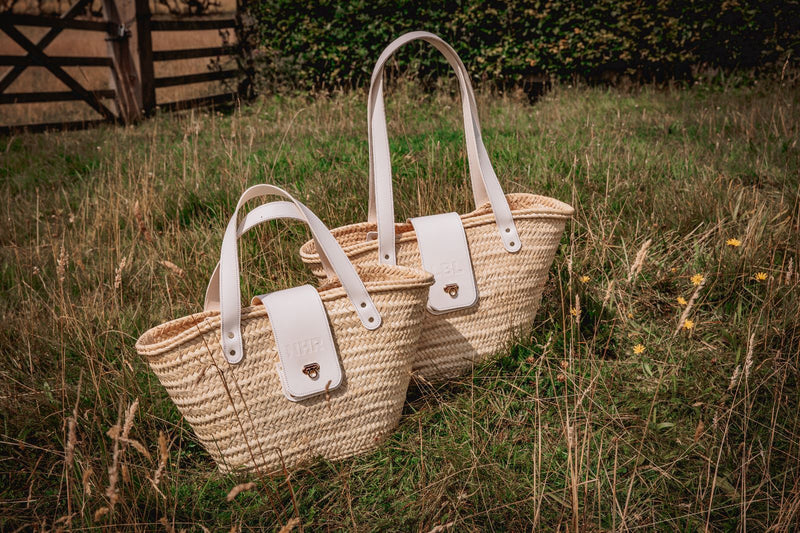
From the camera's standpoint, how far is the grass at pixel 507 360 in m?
1.50

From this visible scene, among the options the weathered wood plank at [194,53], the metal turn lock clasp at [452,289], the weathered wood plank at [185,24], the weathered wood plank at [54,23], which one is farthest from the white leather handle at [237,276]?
the weathered wood plank at [194,53]

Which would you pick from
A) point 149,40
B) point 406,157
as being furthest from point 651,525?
point 149,40

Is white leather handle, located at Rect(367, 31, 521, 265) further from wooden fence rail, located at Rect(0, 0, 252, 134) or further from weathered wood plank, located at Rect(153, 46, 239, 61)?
weathered wood plank, located at Rect(153, 46, 239, 61)

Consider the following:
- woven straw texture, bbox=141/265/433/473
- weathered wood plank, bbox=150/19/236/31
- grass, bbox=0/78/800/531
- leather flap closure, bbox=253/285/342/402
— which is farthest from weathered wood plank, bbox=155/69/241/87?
leather flap closure, bbox=253/285/342/402

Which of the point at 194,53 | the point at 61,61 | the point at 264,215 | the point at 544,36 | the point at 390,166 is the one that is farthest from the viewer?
the point at 194,53

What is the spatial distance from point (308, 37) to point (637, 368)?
6.11 metres

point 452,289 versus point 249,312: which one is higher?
point 249,312

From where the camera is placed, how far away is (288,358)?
1601 millimetres

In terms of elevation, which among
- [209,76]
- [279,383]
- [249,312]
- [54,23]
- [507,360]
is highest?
[54,23]

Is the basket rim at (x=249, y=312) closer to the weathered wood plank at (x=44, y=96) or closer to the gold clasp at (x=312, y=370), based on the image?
the gold clasp at (x=312, y=370)

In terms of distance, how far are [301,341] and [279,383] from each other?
15cm

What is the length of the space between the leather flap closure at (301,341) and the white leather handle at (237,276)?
10 centimetres

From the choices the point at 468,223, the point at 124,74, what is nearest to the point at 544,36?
the point at 124,74

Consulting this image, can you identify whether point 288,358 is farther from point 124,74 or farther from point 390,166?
point 124,74
